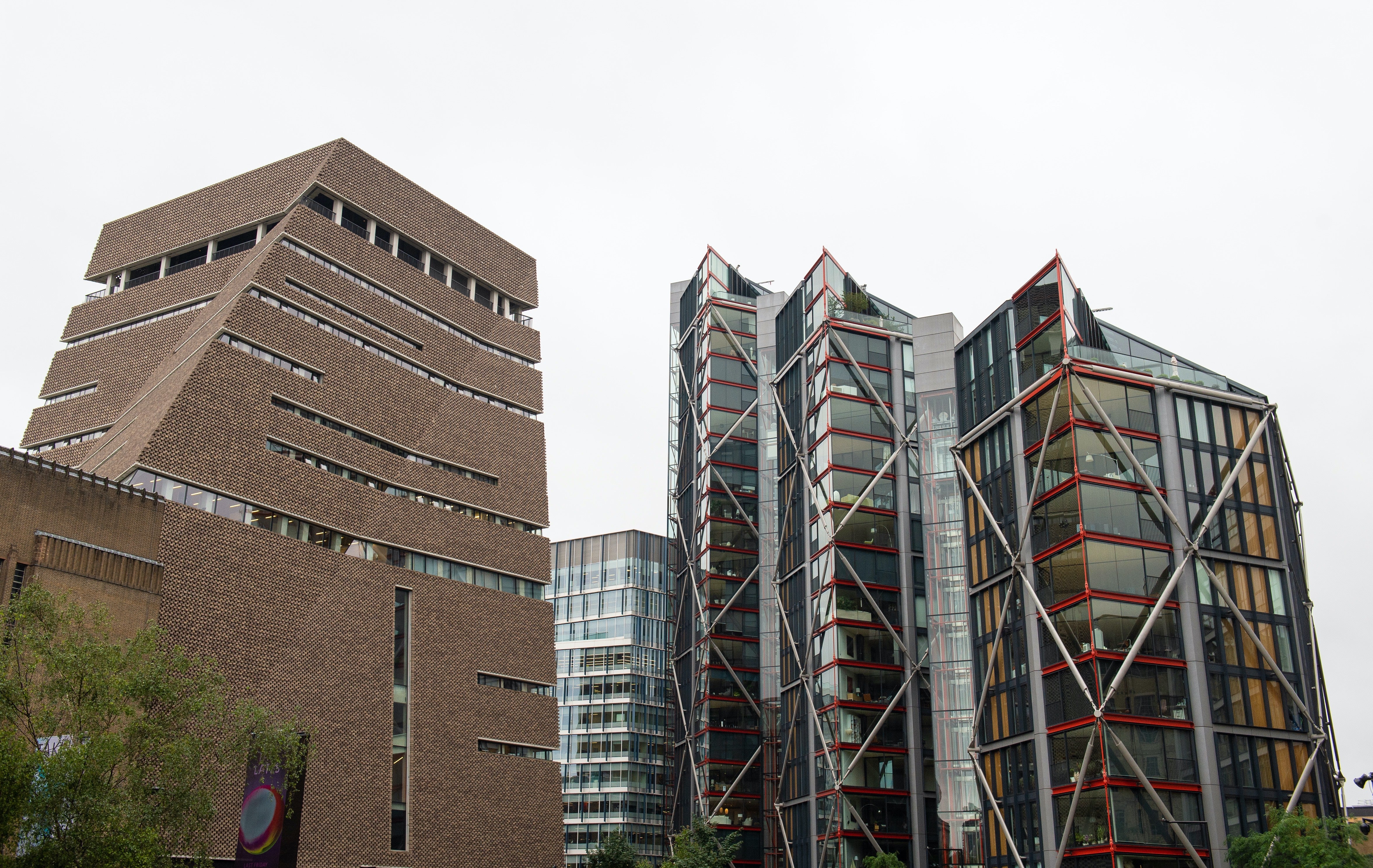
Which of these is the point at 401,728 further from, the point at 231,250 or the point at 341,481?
the point at 231,250

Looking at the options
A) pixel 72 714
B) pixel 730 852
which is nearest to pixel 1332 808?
pixel 730 852

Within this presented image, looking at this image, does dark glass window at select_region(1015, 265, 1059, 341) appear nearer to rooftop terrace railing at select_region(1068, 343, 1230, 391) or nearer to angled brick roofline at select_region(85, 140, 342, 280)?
rooftop terrace railing at select_region(1068, 343, 1230, 391)

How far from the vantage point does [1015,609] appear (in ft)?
173

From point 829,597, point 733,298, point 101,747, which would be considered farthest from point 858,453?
point 101,747

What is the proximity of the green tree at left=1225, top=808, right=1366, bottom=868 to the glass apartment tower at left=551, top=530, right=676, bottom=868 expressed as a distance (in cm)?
6140

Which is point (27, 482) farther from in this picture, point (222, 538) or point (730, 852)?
point (730, 852)

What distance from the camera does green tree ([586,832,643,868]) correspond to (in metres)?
72.8

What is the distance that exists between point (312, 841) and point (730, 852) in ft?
72.2

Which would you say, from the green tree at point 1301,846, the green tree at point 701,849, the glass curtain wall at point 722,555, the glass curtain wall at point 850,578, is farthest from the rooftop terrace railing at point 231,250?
the green tree at point 1301,846

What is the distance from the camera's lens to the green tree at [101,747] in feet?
102

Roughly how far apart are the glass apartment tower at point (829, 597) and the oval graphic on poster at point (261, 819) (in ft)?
97.4

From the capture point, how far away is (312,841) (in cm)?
5894

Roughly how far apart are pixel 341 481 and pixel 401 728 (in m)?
14.8

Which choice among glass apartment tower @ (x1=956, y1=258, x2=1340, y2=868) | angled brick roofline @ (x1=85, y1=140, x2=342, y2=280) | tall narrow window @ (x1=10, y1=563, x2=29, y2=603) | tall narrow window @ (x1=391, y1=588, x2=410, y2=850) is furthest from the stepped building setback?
tall narrow window @ (x1=10, y1=563, x2=29, y2=603)
